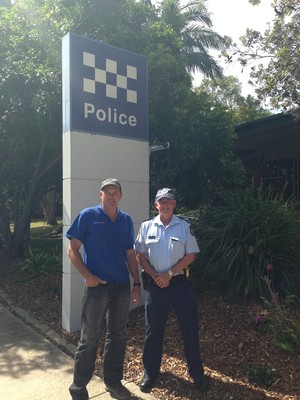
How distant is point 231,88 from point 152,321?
85.7 ft

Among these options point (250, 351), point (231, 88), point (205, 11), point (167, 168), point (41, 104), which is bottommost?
point (250, 351)

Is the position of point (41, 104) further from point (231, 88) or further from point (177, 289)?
point (231, 88)

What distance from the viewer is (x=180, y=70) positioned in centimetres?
797

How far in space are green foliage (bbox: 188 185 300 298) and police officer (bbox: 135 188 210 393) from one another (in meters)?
1.66

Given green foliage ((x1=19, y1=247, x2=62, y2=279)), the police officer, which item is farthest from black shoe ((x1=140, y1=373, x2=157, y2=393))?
green foliage ((x1=19, y1=247, x2=62, y2=279))

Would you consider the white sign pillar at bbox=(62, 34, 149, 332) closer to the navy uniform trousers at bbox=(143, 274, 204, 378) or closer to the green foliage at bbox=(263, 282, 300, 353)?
the navy uniform trousers at bbox=(143, 274, 204, 378)

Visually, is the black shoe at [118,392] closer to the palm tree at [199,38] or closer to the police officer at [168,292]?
the police officer at [168,292]

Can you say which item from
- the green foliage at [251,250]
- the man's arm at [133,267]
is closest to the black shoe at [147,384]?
the man's arm at [133,267]

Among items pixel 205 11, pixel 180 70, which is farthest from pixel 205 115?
pixel 205 11

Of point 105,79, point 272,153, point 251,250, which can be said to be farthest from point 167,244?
point 272,153

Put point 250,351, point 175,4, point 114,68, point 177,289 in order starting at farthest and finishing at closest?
point 175,4, point 114,68, point 250,351, point 177,289

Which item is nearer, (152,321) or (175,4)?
(152,321)

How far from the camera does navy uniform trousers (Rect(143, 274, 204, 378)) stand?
3.39m

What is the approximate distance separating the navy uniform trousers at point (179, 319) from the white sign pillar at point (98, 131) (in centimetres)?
165
